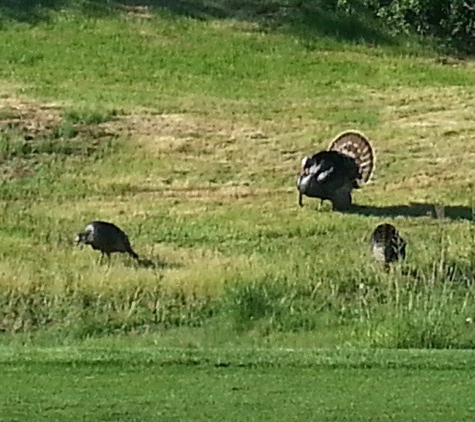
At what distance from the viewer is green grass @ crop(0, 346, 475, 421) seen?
6109 mm

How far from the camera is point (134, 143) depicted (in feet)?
73.2

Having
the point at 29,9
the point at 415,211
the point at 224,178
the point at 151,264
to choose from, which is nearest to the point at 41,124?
the point at 224,178

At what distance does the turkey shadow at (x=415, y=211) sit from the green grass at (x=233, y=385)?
987 centimetres

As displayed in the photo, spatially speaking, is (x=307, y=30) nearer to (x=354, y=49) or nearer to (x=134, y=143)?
(x=354, y=49)

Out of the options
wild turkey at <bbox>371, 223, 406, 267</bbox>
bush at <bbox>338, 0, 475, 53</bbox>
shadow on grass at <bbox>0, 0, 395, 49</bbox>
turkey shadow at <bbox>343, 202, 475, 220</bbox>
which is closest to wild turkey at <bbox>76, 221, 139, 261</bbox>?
wild turkey at <bbox>371, 223, 406, 267</bbox>

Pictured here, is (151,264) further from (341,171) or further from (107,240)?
(341,171)

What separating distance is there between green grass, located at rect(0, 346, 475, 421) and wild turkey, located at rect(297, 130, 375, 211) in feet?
33.4

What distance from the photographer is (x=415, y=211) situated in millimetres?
17750

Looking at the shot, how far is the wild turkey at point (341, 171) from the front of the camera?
1769 cm

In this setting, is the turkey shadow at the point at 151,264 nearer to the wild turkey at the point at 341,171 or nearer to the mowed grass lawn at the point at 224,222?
the mowed grass lawn at the point at 224,222

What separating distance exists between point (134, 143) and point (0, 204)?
4.27 metres

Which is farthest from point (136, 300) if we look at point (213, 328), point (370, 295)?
point (370, 295)

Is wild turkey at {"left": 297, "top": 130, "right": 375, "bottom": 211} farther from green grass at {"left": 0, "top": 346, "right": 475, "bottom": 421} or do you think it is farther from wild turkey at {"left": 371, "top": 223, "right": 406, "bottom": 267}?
green grass at {"left": 0, "top": 346, "right": 475, "bottom": 421}

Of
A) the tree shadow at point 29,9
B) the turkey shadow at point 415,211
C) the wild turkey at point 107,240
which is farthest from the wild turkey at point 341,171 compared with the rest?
the tree shadow at point 29,9
